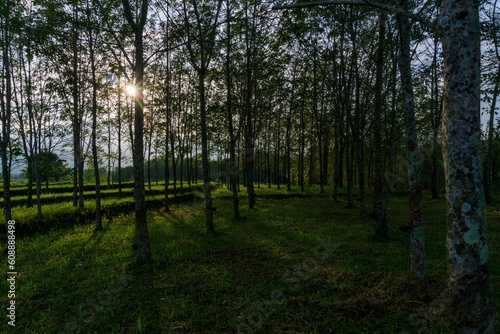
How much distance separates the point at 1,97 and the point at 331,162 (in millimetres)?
40865

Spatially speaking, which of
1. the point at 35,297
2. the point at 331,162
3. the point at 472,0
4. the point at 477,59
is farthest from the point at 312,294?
the point at 331,162

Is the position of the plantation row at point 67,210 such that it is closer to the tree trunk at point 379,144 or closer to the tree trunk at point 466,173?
the tree trunk at point 379,144

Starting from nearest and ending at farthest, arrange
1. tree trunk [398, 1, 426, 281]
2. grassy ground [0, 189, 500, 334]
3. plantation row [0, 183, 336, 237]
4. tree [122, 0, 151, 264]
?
1. grassy ground [0, 189, 500, 334]
2. tree trunk [398, 1, 426, 281]
3. tree [122, 0, 151, 264]
4. plantation row [0, 183, 336, 237]

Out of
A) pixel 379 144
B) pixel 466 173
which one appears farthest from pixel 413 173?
pixel 379 144

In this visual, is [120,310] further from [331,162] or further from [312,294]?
[331,162]

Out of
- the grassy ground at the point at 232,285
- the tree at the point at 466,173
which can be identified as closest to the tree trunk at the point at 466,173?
the tree at the point at 466,173

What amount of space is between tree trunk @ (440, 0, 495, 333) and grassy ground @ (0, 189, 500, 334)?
1.97 meters

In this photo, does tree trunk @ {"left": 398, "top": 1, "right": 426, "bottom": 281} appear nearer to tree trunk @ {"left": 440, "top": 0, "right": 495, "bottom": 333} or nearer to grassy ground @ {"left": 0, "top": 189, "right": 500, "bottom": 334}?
grassy ground @ {"left": 0, "top": 189, "right": 500, "bottom": 334}

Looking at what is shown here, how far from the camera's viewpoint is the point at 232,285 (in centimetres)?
616

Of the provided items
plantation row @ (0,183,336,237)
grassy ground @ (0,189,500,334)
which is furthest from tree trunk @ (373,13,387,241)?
plantation row @ (0,183,336,237)

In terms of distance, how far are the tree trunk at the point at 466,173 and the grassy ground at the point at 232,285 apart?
197cm

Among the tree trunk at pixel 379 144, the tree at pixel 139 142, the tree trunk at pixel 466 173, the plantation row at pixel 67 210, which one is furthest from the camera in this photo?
the plantation row at pixel 67 210

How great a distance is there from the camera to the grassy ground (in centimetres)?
465

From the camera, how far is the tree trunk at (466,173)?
8.55ft
